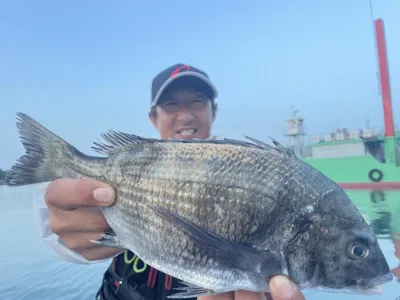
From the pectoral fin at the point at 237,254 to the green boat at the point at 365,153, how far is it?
57.6 ft

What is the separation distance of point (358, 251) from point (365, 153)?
772 inches

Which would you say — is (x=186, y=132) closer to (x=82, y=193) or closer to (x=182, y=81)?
(x=182, y=81)

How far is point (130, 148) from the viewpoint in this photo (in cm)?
197

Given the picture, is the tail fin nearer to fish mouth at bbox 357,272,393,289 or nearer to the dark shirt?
the dark shirt

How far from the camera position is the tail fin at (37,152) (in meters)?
1.99

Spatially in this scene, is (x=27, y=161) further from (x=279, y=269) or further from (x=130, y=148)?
(x=279, y=269)

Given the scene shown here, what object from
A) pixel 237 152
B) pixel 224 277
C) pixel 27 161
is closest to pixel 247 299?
pixel 224 277

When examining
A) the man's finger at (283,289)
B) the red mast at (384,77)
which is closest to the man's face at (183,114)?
the man's finger at (283,289)

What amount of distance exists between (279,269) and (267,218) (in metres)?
0.24

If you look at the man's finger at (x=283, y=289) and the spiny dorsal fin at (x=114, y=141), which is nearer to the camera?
the man's finger at (x=283, y=289)

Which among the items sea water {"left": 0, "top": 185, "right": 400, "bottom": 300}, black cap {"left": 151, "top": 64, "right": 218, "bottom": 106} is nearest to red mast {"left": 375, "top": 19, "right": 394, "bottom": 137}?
sea water {"left": 0, "top": 185, "right": 400, "bottom": 300}

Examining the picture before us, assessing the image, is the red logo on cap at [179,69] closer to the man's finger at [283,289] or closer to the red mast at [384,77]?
the man's finger at [283,289]

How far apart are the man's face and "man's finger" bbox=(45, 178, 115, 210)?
133cm

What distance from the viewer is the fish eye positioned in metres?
1.40
